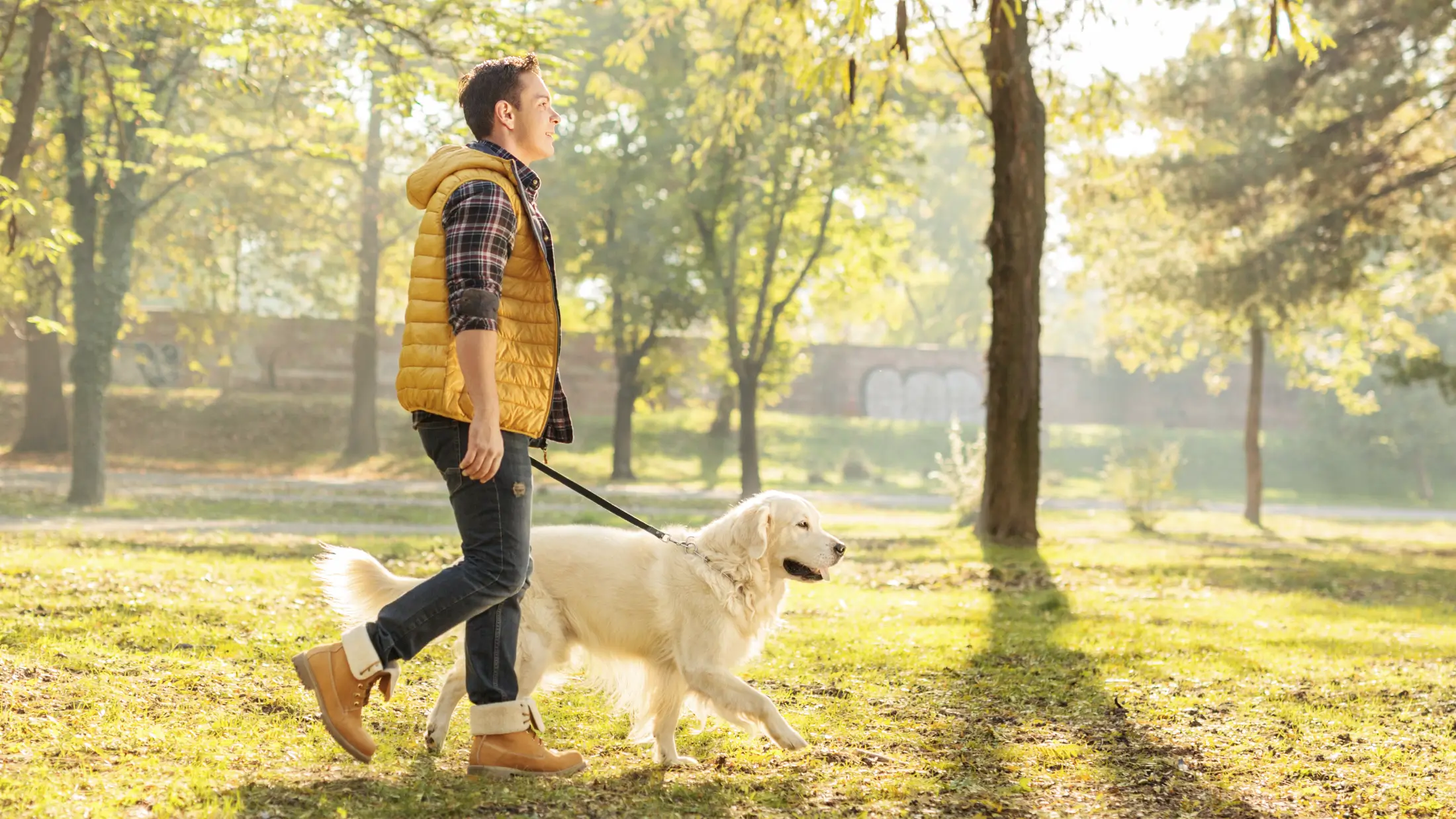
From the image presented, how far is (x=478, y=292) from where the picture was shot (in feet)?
12.7

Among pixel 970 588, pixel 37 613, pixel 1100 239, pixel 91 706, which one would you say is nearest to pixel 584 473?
pixel 1100 239

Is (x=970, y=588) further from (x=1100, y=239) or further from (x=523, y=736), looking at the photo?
(x=1100, y=239)

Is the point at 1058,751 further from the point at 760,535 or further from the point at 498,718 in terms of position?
the point at 498,718

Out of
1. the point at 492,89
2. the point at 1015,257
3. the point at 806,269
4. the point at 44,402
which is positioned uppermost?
the point at 806,269

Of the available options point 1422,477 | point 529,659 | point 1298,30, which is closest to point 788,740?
point 529,659

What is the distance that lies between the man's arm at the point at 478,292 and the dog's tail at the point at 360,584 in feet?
3.28

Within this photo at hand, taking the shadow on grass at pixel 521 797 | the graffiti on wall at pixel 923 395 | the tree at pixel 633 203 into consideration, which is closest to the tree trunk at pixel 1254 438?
the tree at pixel 633 203

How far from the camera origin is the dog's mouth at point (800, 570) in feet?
16.6

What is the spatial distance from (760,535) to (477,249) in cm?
172

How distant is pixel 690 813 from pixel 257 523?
14088 mm

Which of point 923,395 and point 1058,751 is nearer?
point 1058,751

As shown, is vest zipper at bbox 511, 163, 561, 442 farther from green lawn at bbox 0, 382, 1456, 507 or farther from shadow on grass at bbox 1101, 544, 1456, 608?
green lawn at bbox 0, 382, 1456, 507

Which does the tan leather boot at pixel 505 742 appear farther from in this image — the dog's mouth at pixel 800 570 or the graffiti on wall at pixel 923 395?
the graffiti on wall at pixel 923 395

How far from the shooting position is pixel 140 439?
3142 cm
